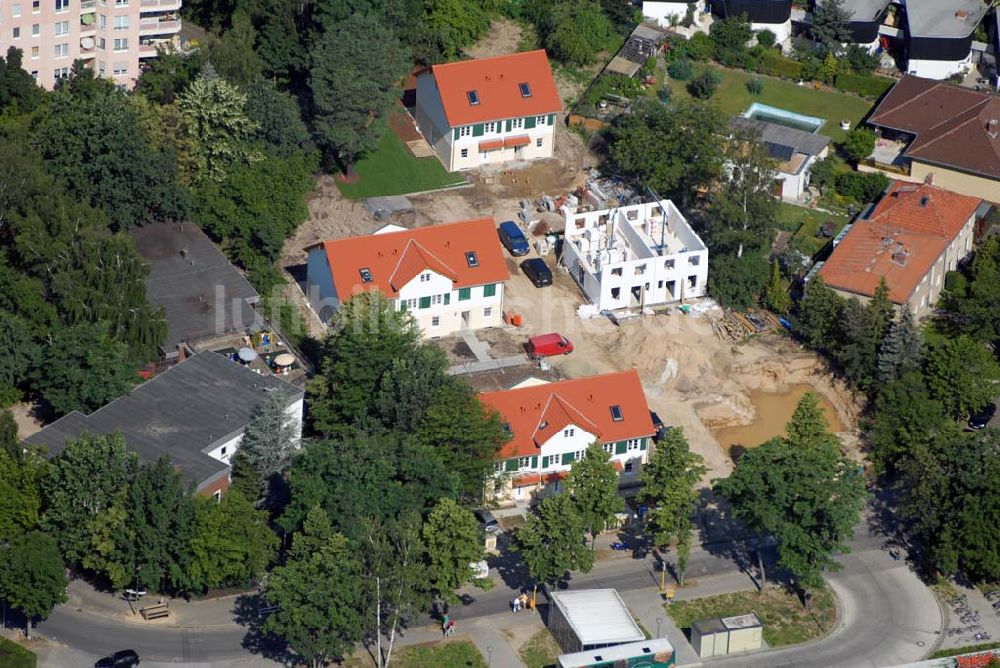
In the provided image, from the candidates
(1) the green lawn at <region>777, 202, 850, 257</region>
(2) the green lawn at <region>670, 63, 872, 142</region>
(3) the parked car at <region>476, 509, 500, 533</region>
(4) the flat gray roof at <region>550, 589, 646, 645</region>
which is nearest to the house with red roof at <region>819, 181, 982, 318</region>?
(1) the green lawn at <region>777, 202, 850, 257</region>

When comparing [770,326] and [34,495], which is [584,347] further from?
[34,495]

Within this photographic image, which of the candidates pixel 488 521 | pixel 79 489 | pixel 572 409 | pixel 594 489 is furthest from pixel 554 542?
pixel 79 489

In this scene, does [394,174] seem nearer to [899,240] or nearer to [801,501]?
[899,240]

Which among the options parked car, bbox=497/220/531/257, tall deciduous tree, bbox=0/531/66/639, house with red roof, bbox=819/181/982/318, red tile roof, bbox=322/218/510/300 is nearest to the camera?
tall deciduous tree, bbox=0/531/66/639

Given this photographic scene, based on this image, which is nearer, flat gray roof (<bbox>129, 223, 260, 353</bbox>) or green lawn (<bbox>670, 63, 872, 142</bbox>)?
flat gray roof (<bbox>129, 223, 260, 353</bbox>)

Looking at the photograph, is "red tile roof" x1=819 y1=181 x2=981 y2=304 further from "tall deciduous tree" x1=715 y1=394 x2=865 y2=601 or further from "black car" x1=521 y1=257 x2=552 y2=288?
"tall deciduous tree" x1=715 y1=394 x2=865 y2=601

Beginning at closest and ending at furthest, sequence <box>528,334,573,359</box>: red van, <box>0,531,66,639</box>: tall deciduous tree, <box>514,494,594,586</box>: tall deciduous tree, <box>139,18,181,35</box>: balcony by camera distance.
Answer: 1. <box>0,531,66,639</box>: tall deciduous tree
2. <box>514,494,594,586</box>: tall deciduous tree
3. <box>528,334,573,359</box>: red van
4. <box>139,18,181,35</box>: balcony
